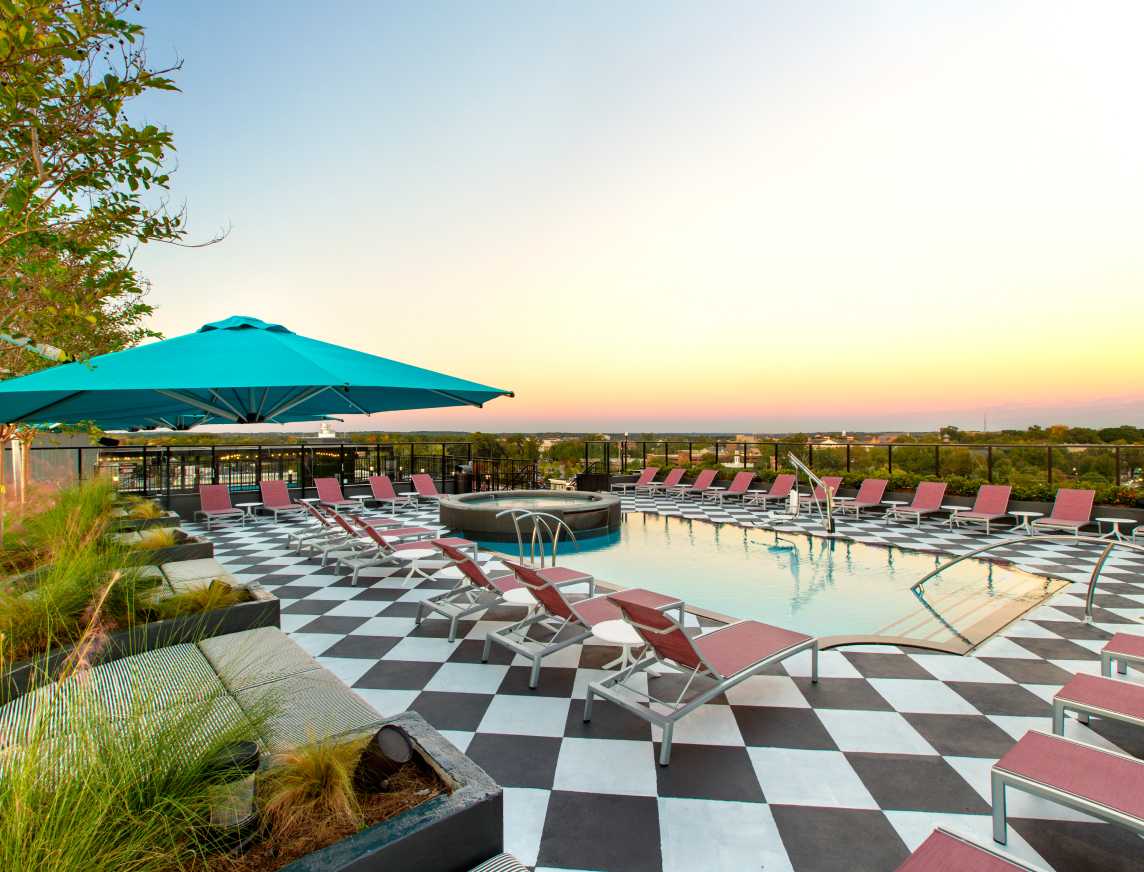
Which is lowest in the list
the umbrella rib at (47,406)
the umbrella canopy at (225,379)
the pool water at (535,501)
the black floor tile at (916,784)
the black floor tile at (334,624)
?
the black floor tile at (334,624)

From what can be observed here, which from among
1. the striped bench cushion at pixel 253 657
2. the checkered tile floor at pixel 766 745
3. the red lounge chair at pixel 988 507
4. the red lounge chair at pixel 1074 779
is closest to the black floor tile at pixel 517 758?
the checkered tile floor at pixel 766 745

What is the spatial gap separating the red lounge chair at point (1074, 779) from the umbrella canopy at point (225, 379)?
3133mm

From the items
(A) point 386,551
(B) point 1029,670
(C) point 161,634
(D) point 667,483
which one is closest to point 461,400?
(C) point 161,634

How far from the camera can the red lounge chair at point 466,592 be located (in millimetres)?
4258

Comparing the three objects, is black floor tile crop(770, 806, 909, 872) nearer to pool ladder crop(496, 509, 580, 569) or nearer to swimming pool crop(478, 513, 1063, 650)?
swimming pool crop(478, 513, 1063, 650)

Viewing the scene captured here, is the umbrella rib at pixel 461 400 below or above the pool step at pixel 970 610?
above

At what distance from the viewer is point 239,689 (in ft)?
7.52

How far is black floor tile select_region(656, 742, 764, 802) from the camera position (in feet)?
7.56

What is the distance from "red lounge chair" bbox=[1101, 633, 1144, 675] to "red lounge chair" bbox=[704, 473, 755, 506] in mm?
9277

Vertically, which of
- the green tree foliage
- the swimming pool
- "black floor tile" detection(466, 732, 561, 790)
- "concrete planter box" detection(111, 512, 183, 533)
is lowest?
the swimming pool

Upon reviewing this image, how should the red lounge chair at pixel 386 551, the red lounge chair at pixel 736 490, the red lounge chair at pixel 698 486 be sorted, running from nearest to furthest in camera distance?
the red lounge chair at pixel 386 551, the red lounge chair at pixel 736 490, the red lounge chair at pixel 698 486

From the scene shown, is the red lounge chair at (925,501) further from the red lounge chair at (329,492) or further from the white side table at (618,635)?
the red lounge chair at (329,492)

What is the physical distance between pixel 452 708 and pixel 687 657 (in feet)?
4.54

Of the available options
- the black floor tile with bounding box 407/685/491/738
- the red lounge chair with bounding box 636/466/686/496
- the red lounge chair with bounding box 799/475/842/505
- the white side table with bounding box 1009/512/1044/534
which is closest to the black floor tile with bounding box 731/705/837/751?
the black floor tile with bounding box 407/685/491/738
